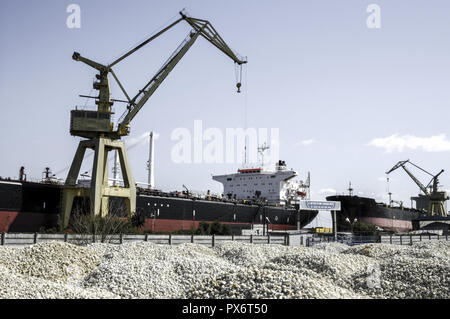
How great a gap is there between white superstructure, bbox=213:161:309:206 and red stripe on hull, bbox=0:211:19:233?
34.9m

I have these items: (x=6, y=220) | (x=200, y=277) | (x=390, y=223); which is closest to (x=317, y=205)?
(x=200, y=277)

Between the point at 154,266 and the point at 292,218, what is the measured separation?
1947 inches

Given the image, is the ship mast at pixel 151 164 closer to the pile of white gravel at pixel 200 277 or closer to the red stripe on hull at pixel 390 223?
the red stripe on hull at pixel 390 223

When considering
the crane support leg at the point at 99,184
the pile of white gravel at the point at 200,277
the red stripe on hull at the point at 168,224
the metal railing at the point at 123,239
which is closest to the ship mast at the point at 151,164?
the red stripe on hull at the point at 168,224

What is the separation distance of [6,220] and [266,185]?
134ft

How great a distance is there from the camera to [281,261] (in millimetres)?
15547

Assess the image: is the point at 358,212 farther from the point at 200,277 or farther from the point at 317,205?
the point at 200,277

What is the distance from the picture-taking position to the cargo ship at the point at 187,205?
31.9 metres

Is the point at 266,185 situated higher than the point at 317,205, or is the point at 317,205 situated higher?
the point at 266,185

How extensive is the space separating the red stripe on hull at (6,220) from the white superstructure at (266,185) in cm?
3491

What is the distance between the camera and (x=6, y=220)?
30734mm

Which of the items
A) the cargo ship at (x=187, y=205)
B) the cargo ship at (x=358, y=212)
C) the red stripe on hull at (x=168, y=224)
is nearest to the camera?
the cargo ship at (x=187, y=205)
